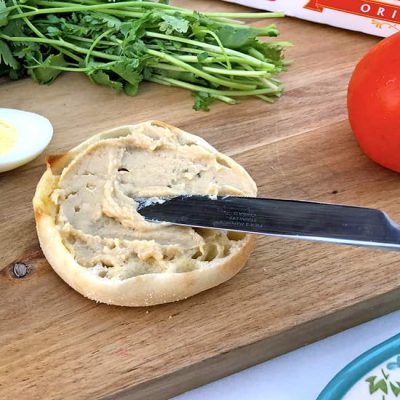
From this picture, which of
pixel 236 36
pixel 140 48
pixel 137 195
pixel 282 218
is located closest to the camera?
pixel 282 218

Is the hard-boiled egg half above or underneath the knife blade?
underneath

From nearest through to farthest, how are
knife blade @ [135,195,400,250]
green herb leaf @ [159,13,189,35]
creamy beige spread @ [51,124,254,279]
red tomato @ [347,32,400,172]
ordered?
knife blade @ [135,195,400,250]
creamy beige spread @ [51,124,254,279]
red tomato @ [347,32,400,172]
green herb leaf @ [159,13,189,35]

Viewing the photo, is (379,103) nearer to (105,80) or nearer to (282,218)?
(282,218)

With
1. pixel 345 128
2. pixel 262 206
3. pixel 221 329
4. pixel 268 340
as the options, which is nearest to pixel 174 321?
pixel 221 329

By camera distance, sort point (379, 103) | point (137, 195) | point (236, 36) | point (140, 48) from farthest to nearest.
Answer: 1. point (236, 36)
2. point (140, 48)
3. point (379, 103)
4. point (137, 195)

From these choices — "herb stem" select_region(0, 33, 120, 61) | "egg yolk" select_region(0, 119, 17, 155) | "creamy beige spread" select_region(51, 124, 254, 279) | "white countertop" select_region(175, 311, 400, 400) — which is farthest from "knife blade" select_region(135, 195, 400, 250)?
"herb stem" select_region(0, 33, 120, 61)

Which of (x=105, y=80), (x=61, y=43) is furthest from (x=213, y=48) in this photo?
(x=61, y=43)

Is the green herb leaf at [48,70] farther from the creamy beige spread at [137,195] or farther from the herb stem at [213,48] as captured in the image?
the creamy beige spread at [137,195]

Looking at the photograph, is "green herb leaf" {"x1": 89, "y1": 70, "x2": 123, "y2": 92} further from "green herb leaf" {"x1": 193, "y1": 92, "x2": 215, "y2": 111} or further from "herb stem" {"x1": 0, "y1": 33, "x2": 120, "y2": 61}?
"green herb leaf" {"x1": 193, "y1": 92, "x2": 215, "y2": 111}
